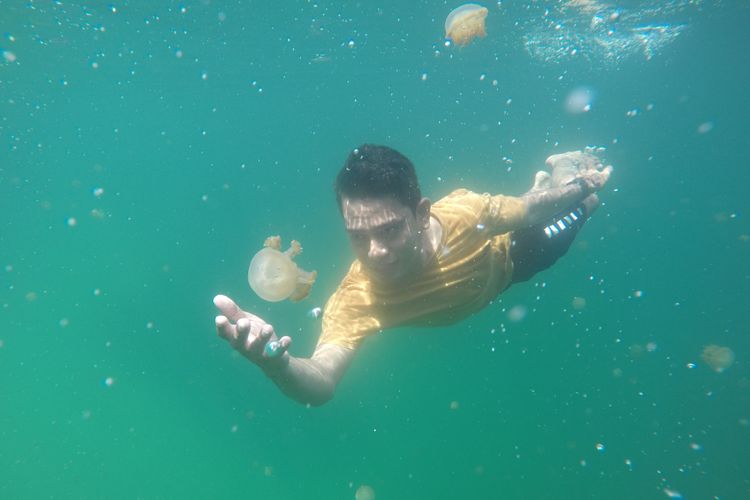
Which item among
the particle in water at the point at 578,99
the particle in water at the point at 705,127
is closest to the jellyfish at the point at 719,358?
the particle in water at the point at 578,99

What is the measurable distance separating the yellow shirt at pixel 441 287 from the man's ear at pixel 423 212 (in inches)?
16.0

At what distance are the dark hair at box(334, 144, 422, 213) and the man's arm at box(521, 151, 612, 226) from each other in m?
1.92

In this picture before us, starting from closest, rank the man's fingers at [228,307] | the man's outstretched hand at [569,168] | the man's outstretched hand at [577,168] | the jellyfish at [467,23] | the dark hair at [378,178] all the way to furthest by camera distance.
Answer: the man's fingers at [228,307] < the dark hair at [378,178] < the man's outstretched hand at [577,168] < the man's outstretched hand at [569,168] < the jellyfish at [467,23]

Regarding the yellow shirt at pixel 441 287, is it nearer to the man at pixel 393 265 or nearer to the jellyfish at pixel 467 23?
the man at pixel 393 265

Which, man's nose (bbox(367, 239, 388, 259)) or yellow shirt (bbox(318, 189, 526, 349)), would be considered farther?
yellow shirt (bbox(318, 189, 526, 349))

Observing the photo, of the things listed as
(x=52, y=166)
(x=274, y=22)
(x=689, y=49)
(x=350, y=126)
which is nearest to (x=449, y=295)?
(x=274, y=22)

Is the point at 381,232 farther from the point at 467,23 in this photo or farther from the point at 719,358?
the point at 719,358

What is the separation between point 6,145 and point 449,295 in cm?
3564

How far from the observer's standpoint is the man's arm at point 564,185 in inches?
205

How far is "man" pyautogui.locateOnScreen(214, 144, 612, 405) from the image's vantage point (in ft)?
9.46

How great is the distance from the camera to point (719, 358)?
90.9 ft

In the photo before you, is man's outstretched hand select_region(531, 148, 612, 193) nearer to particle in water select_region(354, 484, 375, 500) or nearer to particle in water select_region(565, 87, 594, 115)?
particle in water select_region(354, 484, 375, 500)

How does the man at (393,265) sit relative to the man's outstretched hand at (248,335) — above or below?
below

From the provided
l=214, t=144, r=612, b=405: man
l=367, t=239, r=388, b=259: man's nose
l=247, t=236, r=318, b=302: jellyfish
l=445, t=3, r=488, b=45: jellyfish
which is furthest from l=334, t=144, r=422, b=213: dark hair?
l=445, t=3, r=488, b=45: jellyfish
